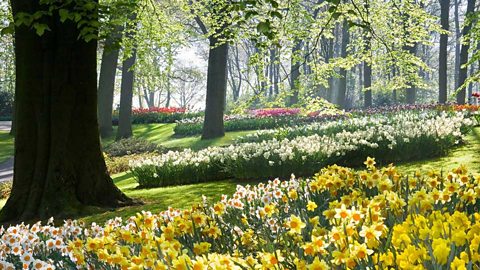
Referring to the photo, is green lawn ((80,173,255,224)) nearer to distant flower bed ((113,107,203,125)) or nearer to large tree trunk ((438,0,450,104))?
large tree trunk ((438,0,450,104))

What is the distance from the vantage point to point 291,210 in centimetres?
363

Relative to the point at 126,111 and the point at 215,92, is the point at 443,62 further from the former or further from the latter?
the point at 126,111

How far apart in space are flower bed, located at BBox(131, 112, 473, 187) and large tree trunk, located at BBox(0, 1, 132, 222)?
9.60 feet

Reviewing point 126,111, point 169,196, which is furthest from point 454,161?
point 126,111

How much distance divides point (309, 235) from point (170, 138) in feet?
66.2

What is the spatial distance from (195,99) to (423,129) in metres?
77.5

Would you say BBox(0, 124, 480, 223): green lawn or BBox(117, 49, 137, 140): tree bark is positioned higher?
BBox(117, 49, 137, 140): tree bark

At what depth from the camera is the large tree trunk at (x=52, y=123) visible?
23.6ft

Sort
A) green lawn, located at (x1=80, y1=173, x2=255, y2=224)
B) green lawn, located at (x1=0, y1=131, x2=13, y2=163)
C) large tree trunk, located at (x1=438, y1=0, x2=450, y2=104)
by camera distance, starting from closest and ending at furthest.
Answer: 1. green lawn, located at (x1=80, y1=173, x2=255, y2=224)
2. green lawn, located at (x1=0, y1=131, x2=13, y2=163)
3. large tree trunk, located at (x1=438, y1=0, x2=450, y2=104)

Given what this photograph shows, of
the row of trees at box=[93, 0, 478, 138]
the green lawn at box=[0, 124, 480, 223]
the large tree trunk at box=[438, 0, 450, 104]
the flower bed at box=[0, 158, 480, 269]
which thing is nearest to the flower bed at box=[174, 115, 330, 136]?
the row of trees at box=[93, 0, 478, 138]

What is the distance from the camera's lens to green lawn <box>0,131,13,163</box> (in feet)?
66.0

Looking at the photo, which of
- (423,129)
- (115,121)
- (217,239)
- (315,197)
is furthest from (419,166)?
(115,121)

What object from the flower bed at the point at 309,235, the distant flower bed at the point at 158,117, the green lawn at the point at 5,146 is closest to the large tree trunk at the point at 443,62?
the distant flower bed at the point at 158,117

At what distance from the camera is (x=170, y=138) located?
74.2ft
